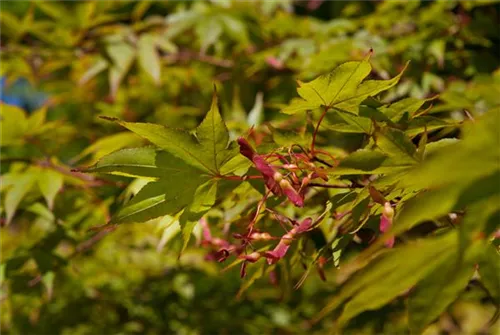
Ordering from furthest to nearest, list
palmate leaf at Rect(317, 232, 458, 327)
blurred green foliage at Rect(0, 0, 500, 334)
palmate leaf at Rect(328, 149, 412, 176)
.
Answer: blurred green foliage at Rect(0, 0, 500, 334)
palmate leaf at Rect(328, 149, 412, 176)
palmate leaf at Rect(317, 232, 458, 327)

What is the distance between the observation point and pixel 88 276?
1924 millimetres

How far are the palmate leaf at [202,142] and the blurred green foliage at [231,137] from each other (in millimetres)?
123

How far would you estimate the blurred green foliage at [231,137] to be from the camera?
26.7 inches

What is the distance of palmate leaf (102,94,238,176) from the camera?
0.63 meters

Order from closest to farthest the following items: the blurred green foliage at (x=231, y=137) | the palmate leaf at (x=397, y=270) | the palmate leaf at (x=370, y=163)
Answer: the palmate leaf at (x=397, y=270), the palmate leaf at (x=370, y=163), the blurred green foliage at (x=231, y=137)

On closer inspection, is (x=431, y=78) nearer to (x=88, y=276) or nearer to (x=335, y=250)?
(x=335, y=250)

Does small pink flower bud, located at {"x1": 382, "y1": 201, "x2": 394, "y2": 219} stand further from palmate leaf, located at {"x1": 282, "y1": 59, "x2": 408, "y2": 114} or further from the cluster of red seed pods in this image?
palmate leaf, located at {"x1": 282, "y1": 59, "x2": 408, "y2": 114}

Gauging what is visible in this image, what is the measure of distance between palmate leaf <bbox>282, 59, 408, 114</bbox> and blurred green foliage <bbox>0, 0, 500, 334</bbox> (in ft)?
0.10

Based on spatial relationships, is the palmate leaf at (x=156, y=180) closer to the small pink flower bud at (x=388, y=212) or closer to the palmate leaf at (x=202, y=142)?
the palmate leaf at (x=202, y=142)

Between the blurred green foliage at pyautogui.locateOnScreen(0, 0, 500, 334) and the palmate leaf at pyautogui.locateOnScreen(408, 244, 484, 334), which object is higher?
the palmate leaf at pyautogui.locateOnScreen(408, 244, 484, 334)

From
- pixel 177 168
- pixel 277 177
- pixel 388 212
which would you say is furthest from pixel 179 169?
pixel 388 212

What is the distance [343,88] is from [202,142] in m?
0.16

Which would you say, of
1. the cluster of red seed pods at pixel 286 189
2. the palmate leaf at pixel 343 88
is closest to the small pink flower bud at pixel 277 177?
the cluster of red seed pods at pixel 286 189

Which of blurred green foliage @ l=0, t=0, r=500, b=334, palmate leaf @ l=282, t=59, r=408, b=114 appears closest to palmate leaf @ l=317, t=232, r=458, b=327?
blurred green foliage @ l=0, t=0, r=500, b=334
